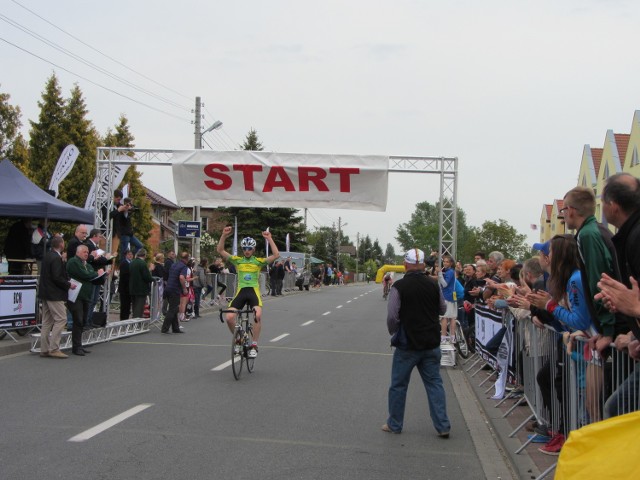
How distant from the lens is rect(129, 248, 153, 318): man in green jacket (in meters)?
17.4

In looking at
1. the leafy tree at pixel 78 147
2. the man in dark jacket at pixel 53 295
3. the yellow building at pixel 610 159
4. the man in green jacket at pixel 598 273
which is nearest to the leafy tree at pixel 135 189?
the leafy tree at pixel 78 147

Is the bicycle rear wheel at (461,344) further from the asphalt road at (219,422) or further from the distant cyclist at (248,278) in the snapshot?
the distant cyclist at (248,278)

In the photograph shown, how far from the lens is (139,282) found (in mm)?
17562

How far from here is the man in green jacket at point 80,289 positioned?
12922mm

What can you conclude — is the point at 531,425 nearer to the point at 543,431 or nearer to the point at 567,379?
the point at 543,431

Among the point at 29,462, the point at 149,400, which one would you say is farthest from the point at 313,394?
the point at 29,462

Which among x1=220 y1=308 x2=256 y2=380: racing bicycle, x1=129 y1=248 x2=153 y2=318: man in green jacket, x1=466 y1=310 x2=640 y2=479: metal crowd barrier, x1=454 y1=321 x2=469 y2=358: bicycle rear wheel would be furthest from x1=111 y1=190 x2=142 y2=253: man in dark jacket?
x1=466 y1=310 x2=640 y2=479: metal crowd barrier

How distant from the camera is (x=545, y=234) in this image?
74.3 meters

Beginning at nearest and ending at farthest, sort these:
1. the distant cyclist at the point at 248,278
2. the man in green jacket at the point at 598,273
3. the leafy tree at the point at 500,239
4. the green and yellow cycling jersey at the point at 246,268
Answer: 1. the man in green jacket at the point at 598,273
2. the distant cyclist at the point at 248,278
3. the green and yellow cycling jersey at the point at 246,268
4. the leafy tree at the point at 500,239

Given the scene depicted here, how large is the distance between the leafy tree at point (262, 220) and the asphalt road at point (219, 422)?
46.1 meters

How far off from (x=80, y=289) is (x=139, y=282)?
4.60 meters

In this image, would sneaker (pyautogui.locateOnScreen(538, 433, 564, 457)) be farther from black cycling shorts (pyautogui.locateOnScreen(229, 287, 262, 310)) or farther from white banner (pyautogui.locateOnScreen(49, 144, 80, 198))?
white banner (pyautogui.locateOnScreen(49, 144, 80, 198))

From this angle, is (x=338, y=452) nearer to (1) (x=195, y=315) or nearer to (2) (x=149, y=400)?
(2) (x=149, y=400)

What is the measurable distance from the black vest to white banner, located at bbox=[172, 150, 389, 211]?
8159 mm
